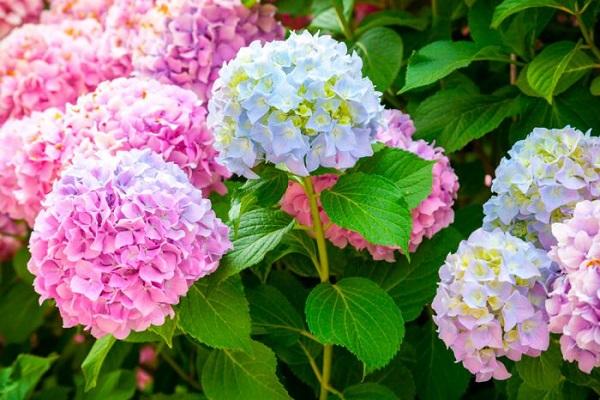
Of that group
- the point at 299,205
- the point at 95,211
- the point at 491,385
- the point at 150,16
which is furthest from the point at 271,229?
the point at 491,385

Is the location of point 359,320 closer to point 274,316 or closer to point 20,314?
point 274,316

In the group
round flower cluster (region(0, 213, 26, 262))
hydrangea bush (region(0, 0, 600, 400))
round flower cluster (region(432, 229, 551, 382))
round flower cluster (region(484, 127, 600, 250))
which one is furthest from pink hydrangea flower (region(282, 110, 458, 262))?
round flower cluster (region(0, 213, 26, 262))

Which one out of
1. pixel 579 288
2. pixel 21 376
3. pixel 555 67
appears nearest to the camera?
pixel 579 288

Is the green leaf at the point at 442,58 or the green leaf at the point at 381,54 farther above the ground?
the green leaf at the point at 442,58

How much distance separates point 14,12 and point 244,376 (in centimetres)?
102

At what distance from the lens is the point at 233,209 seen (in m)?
1.10

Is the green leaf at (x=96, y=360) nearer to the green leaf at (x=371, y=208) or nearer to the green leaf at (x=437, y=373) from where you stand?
the green leaf at (x=371, y=208)

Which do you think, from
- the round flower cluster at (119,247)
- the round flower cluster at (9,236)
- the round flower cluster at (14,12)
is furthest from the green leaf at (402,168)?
the round flower cluster at (14,12)

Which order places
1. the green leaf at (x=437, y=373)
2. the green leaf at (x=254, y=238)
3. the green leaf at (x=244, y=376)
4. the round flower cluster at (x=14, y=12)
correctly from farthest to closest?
the round flower cluster at (x=14, y=12) < the green leaf at (x=437, y=373) < the green leaf at (x=244, y=376) < the green leaf at (x=254, y=238)

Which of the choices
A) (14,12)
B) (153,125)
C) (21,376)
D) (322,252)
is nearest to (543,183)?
(322,252)

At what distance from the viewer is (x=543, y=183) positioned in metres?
1.06

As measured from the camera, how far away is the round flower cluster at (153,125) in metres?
1.26

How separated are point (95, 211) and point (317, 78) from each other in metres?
0.27

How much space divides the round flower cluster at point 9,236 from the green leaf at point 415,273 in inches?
26.0
